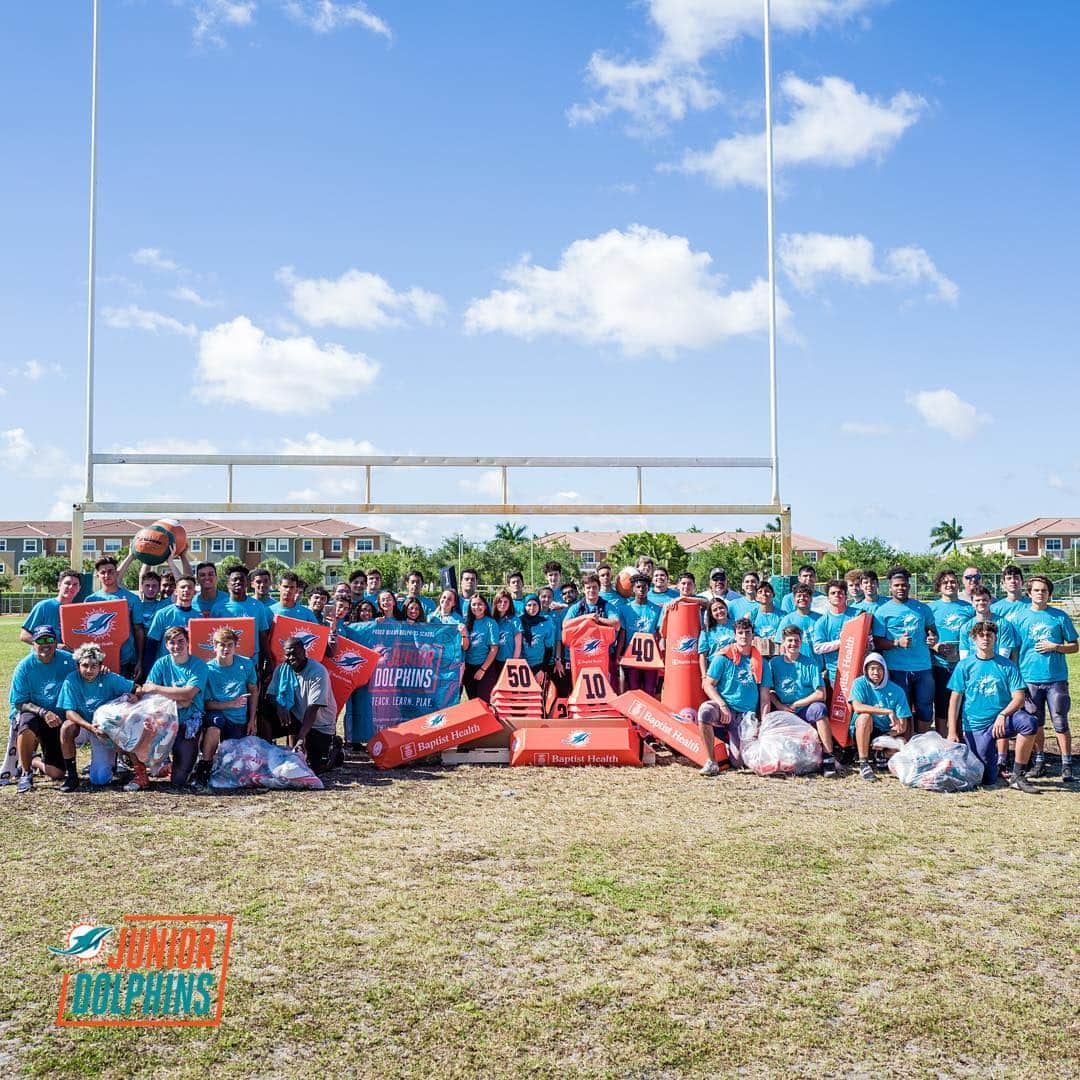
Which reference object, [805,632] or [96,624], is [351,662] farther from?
[805,632]

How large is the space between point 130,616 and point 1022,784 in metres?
7.98

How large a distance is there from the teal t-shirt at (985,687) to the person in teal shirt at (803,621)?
129cm

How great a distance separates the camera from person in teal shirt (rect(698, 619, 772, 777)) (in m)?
8.88

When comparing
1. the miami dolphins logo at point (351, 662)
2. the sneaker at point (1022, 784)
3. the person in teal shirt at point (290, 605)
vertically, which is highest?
the person in teal shirt at point (290, 605)

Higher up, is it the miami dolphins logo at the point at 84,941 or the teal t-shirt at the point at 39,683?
the teal t-shirt at the point at 39,683

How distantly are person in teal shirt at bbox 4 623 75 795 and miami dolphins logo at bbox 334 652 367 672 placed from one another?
2371mm

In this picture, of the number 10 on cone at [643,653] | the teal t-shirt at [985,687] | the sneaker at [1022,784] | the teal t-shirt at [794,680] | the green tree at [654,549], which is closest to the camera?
the sneaker at [1022,784]

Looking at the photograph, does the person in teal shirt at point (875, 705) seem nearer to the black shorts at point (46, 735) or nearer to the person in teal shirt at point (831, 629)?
the person in teal shirt at point (831, 629)

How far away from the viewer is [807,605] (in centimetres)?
953

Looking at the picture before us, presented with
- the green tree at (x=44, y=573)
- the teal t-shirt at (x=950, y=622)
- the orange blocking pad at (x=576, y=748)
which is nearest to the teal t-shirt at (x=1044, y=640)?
the teal t-shirt at (x=950, y=622)

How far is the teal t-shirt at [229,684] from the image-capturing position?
8.33 m

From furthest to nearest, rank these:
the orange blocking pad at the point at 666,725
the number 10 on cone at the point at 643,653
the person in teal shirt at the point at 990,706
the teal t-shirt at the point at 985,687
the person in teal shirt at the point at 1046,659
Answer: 1. the number 10 on cone at the point at 643,653
2. the orange blocking pad at the point at 666,725
3. the person in teal shirt at the point at 1046,659
4. the teal t-shirt at the point at 985,687
5. the person in teal shirt at the point at 990,706

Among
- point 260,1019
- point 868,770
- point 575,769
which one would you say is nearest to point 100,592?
point 575,769

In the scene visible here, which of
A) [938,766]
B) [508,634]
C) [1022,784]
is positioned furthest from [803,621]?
[508,634]
